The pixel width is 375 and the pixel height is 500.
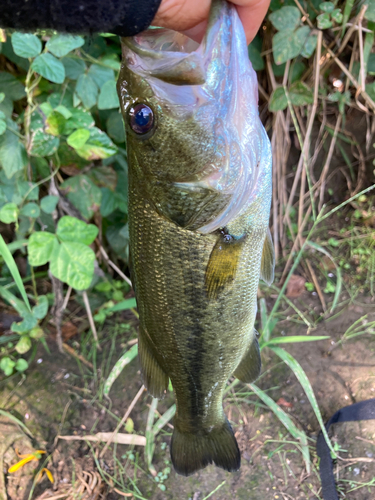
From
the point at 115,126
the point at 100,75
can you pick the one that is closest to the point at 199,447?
the point at 115,126

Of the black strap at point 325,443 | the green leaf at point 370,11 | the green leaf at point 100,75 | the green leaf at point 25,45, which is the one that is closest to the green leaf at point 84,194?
the green leaf at point 100,75

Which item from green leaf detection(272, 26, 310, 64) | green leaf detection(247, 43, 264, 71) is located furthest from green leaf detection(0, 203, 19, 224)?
green leaf detection(247, 43, 264, 71)

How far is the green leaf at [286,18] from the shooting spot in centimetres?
141

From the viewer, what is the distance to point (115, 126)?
62.1 inches

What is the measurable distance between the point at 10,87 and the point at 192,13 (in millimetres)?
1209

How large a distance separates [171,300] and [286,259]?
4.89ft

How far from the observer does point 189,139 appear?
2.52 feet

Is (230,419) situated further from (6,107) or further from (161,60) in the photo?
(6,107)

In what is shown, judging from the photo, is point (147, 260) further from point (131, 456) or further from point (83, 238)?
point (131, 456)

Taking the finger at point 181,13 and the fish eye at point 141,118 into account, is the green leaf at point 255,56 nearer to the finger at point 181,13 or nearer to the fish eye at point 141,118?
the finger at point 181,13

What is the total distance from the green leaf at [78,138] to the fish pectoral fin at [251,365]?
1120 mm

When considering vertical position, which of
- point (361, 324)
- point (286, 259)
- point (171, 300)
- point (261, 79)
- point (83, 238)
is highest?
point (261, 79)

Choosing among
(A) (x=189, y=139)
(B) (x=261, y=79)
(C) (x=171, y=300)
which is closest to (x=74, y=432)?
(C) (x=171, y=300)

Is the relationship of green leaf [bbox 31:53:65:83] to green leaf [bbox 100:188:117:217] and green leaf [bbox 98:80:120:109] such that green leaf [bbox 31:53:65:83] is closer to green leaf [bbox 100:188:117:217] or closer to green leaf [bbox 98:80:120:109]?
green leaf [bbox 98:80:120:109]
